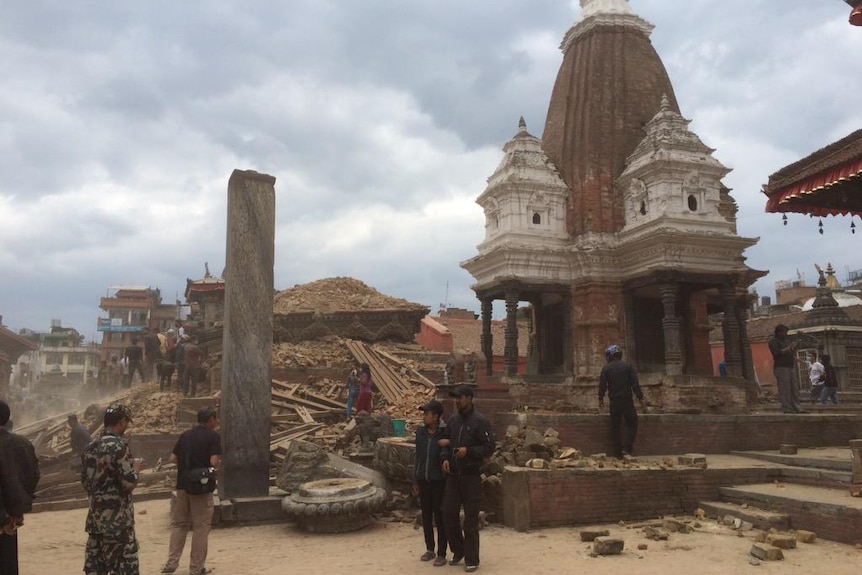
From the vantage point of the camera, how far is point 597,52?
794 inches

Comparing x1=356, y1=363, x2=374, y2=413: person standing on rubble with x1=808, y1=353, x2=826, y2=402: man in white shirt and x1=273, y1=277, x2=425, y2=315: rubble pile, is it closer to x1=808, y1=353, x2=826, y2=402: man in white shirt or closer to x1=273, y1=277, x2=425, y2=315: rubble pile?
x1=273, y1=277, x2=425, y2=315: rubble pile

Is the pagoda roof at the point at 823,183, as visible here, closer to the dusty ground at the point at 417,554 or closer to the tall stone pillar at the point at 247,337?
the dusty ground at the point at 417,554

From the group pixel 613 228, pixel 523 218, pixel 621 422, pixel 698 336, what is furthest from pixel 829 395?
pixel 621 422

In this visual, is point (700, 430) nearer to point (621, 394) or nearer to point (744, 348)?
point (621, 394)

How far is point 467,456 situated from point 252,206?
17.6 feet

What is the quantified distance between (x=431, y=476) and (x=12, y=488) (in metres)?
3.52

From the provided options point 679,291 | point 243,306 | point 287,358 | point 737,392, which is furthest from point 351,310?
point 243,306

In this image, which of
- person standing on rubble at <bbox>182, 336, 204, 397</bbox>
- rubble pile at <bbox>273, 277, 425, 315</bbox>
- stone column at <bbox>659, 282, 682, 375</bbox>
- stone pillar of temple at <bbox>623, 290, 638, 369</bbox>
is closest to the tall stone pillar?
stone column at <bbox>659, 282, 682, 375</bbox>

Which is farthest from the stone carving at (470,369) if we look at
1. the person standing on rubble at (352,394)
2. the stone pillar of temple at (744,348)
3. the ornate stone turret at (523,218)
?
the stone pillar of temple at (744,348)

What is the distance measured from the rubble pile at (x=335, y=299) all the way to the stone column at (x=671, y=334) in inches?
471

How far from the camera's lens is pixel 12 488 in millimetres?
4457

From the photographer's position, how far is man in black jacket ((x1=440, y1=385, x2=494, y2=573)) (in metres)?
5.78

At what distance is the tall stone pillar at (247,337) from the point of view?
8688mm

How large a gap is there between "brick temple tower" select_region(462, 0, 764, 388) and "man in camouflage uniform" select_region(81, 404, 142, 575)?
1388 centimetres
